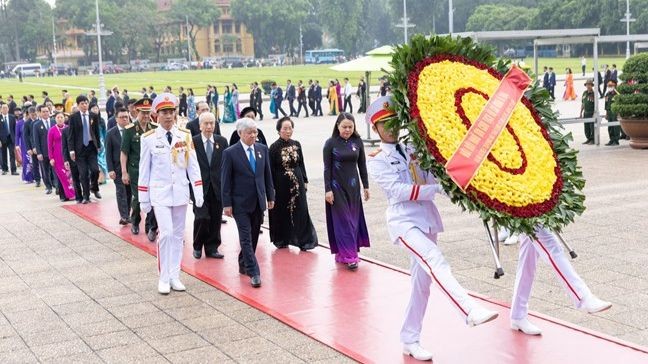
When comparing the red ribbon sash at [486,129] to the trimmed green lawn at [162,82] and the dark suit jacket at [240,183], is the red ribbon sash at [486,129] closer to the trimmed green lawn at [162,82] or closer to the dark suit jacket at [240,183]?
the dark suit jacket at [240,183]

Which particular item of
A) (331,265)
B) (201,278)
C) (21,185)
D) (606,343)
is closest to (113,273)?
(201,278)

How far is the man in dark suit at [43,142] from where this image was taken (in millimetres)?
16939

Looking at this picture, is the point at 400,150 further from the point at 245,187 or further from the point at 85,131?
the point at 85,131

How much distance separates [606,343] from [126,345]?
3.70m

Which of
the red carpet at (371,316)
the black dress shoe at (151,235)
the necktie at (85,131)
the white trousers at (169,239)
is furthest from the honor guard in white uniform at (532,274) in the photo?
A: the necktie at (85,131)

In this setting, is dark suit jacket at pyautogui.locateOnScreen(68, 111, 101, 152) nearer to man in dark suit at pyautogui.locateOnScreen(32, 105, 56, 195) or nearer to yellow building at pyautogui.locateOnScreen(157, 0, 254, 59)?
man in dark suit at pyautogui.locateOnScreen(32, 105, 56, 195)

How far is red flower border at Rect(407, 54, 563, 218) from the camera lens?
5.54 metres

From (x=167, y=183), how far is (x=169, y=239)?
22.0 inches

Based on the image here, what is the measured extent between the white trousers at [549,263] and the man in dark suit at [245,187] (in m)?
3.07

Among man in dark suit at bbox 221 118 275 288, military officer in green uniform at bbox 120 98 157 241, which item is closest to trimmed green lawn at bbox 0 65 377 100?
military officer in green uniform at bbox 120 98 157 241

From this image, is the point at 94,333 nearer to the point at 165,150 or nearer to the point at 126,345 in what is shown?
the point at 126,345

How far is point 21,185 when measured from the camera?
62.5 ft

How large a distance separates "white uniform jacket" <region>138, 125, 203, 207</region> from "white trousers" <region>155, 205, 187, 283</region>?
11cm

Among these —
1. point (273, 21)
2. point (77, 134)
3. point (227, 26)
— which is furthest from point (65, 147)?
point (227, 26)
